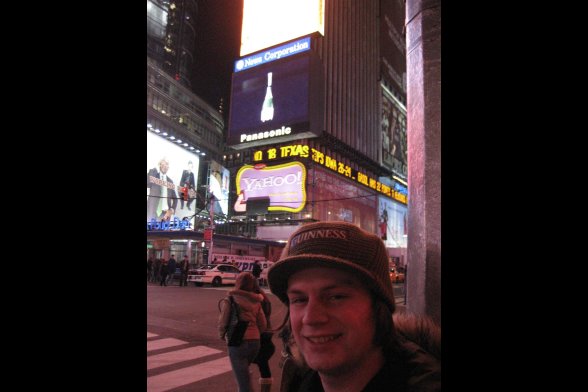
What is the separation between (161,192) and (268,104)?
1855 cm

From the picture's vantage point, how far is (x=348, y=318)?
156 cm

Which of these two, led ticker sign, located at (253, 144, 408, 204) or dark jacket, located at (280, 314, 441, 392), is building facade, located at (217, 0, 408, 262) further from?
dark jacket, located at (280, 314, 441, 392)

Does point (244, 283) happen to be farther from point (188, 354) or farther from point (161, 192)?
point (161, 192)

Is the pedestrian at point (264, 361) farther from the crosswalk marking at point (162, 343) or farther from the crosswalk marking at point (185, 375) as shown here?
the crosswalk marking at point (162, 343)

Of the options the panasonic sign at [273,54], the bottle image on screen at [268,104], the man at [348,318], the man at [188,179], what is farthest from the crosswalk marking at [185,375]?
the panasonic sign at [273,54]

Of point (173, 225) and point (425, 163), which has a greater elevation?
point (425, 163)

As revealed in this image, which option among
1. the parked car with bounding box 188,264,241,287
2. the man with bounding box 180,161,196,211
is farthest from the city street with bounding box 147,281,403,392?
→ the man with bounding box 180,161,196,211

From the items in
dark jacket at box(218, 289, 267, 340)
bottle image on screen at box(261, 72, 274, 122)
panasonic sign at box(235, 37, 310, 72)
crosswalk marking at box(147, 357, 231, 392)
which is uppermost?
panasonic sign at box(235, 37, 310, 72)

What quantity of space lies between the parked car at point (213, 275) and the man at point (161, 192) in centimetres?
2044

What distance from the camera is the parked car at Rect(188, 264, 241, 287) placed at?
78.9 feet

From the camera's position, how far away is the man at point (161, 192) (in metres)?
44.0

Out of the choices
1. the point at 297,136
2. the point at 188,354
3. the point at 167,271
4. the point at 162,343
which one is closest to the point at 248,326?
the point at 188,354

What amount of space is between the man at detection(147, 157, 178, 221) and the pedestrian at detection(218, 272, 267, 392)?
40.3 metres
